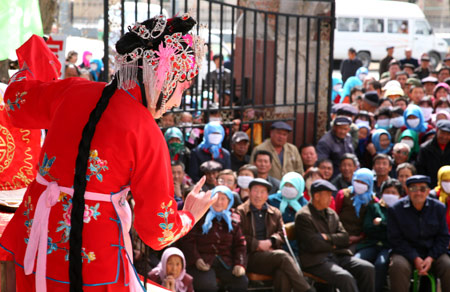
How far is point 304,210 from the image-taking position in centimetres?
602

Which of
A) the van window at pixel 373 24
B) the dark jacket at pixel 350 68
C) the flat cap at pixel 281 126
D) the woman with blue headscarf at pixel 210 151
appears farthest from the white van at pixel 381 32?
the woman with blue headscarf at pixel 210 151

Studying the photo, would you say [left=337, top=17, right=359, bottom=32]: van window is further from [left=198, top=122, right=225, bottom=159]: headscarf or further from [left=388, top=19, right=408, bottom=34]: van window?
[left=198, top=122, right=225, bottom=159]: headscarf

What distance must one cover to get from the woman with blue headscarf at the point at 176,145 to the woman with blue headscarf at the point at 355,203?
142cm

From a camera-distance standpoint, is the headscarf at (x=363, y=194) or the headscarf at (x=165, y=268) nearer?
the headscarf at (x=165, y=268)

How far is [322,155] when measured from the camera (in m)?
7.72

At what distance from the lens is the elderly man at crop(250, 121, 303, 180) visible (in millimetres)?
7191

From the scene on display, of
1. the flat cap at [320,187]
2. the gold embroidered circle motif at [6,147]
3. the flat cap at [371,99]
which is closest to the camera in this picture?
the gold embroidered circle motif at [6,147]

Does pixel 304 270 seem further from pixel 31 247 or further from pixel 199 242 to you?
pixel 31 247

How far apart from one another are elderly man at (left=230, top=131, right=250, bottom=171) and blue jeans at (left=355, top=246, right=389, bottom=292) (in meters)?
1.56

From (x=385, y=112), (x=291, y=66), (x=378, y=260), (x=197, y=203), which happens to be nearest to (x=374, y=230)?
(x=378, y=260)

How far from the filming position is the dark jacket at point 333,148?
25.3ft

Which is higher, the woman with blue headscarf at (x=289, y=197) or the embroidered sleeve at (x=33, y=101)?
the embroidered sleeve at (x=33, y=101)

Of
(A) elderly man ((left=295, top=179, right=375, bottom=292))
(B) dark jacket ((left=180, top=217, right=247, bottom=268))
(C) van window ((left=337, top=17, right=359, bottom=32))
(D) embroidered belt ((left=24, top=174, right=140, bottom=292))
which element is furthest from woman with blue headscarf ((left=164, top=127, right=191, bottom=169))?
(C) van window ((left=337, top=17, right=359, bottom=32))

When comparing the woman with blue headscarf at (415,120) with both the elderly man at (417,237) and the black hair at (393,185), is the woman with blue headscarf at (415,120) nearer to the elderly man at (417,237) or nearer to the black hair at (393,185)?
the black hair at (393,185)
